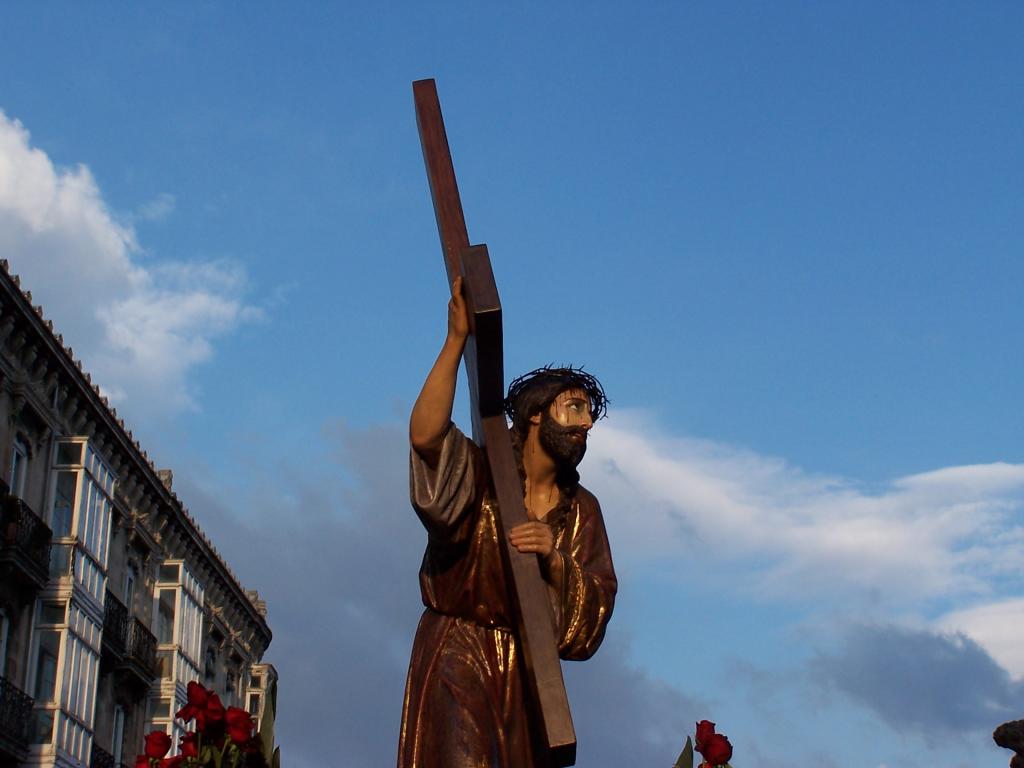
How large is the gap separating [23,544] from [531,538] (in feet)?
73.7

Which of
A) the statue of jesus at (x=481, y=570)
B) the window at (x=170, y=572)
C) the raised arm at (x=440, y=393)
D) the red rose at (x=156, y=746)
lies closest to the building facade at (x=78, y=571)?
the window at (x=170, y=572)

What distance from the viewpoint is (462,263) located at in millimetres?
5258

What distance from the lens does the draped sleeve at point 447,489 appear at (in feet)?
17.4

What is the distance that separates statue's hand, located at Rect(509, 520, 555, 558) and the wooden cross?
25mm

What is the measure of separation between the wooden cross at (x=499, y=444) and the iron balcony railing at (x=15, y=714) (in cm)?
2138

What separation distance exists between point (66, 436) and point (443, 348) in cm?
2486

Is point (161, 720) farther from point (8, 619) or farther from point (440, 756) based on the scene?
point (440, 756)

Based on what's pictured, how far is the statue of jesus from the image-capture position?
17.1 ft

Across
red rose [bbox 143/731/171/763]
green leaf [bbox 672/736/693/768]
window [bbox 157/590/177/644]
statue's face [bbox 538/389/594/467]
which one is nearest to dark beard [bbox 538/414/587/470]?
statue's face [bbox 538/389/594/467]

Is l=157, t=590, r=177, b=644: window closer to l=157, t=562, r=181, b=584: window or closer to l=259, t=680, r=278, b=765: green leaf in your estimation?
l=157, t=562, r=181, b=584: window

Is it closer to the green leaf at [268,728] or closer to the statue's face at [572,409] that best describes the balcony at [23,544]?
the green leaf at [268,728]

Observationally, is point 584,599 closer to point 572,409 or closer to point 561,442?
point 561,442

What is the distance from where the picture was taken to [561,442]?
18.2ft

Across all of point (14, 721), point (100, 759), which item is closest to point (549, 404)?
point (14, 721)
